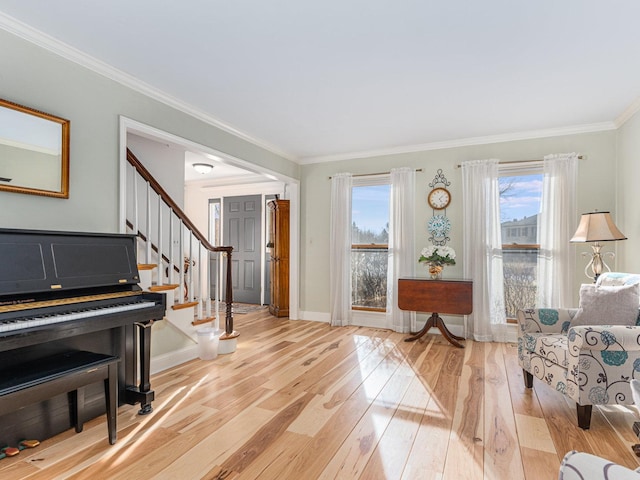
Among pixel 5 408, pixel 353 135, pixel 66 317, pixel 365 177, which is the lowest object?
pixel 5 408

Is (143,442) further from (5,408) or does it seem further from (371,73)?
(371,73)

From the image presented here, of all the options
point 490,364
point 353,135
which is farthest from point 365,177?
point 490,364

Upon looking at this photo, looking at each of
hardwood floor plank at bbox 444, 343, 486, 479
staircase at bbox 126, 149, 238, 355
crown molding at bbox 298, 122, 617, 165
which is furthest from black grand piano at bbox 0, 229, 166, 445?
crown molding at bbox 298, 122, 617, 165

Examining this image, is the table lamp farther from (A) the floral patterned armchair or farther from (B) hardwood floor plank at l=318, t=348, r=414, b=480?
(B) hardwood floor plank at l=318, t=348, r=414, b=480

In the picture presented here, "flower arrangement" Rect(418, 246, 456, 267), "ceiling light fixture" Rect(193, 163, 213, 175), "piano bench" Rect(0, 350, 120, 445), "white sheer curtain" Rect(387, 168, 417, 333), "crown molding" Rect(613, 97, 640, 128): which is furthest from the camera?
"ceiling light fixture" Rect(193, 163, 213, 175)

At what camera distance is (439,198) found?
4.21m

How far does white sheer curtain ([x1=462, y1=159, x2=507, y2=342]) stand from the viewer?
389 centimetres

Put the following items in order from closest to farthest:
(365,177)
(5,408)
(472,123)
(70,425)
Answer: (5,408) → (70,425) → (472,123) → (365,177)

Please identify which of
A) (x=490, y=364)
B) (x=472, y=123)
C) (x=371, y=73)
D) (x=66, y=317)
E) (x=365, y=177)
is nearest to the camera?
(x=66, y=317)

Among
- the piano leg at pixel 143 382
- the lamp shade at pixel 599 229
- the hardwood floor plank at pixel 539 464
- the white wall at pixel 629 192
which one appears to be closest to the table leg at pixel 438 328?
the lamp shade at pixel 599 229

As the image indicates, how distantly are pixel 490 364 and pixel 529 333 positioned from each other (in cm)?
71

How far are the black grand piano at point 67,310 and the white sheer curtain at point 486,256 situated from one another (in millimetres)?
3298

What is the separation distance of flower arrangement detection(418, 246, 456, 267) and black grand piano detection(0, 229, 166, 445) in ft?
9.28

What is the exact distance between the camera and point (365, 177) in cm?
461
